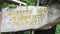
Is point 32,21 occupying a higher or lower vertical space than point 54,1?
lower

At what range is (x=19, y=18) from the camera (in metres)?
2.70

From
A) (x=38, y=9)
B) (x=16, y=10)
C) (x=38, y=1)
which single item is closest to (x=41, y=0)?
(x=38, y=1)

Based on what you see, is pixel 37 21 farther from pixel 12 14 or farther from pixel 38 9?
pixel 12 14

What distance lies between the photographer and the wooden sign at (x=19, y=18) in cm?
269

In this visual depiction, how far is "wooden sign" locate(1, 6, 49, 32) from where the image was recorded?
8.83 feet

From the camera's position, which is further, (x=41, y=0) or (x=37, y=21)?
(x=41, y=0)

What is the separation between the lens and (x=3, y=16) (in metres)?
2.69

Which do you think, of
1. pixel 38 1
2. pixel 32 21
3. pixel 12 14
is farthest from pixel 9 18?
pixel 38 1

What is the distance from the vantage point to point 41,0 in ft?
10.0

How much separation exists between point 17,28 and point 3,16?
0.25m

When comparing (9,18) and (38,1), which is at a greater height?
(38,1)

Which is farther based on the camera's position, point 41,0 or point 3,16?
point 41,0

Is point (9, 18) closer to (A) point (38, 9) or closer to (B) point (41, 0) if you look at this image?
(A) point (38, 9)

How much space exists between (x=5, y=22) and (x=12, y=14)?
144mm
